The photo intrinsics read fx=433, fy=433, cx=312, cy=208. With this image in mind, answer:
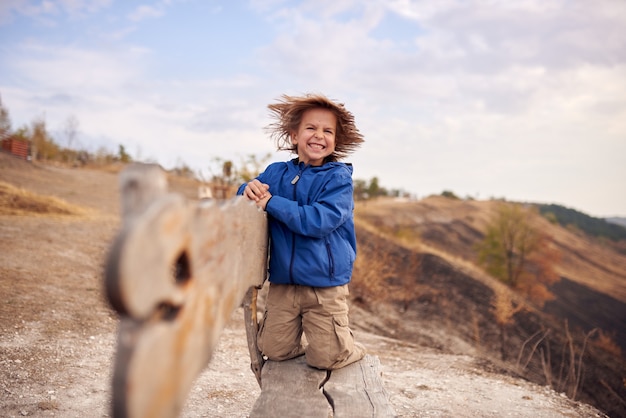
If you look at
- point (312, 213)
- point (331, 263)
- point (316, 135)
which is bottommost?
point (331, 263)

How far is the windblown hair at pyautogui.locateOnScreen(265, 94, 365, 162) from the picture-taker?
251 centimetres

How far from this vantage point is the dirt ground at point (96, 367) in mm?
3334

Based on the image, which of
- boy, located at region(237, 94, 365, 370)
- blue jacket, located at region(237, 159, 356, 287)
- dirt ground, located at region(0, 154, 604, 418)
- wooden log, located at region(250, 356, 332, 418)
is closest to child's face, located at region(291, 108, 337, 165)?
boy, located at region(237, 94, 365, 370)

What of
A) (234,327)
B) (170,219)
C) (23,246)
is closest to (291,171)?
(170,219)

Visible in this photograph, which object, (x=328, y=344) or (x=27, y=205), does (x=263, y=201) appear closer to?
(x=328, y=344)

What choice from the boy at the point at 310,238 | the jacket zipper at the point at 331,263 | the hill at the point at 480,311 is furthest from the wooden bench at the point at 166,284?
the hill at the point at 480,311

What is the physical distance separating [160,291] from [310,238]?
1353 mm

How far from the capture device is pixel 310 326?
2.42 metres

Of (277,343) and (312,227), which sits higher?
(312,227)

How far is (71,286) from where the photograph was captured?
6004 millimetres

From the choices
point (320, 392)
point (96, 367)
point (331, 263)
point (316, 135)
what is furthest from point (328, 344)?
point (96, 367)

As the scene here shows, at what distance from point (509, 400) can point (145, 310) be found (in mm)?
4556

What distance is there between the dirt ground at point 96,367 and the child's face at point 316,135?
217 centimetres

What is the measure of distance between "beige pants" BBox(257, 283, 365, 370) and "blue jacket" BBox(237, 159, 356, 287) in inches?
4.3
